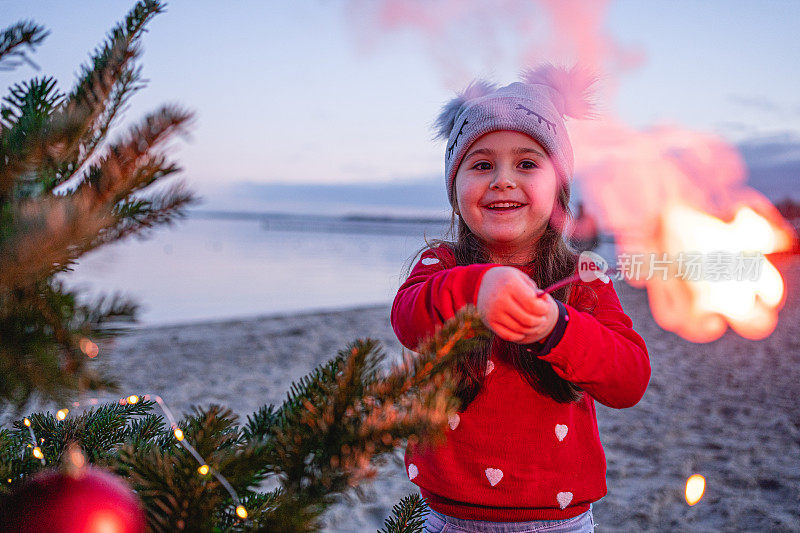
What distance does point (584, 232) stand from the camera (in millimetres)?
2531

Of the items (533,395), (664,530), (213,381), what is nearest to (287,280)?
(213,381)

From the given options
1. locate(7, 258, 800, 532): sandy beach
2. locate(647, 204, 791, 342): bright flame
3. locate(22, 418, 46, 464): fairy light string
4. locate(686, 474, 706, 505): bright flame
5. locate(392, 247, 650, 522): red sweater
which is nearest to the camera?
locate(22, 418, 46, 464): fairy light string

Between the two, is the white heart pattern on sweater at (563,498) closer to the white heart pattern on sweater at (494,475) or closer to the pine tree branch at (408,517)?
the white heart pattern on sweater at (494,475)

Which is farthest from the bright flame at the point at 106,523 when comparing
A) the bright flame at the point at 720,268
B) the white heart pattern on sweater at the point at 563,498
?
the white heart pattern on sweater at the point at 563,498

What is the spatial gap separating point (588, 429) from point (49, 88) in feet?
5.53

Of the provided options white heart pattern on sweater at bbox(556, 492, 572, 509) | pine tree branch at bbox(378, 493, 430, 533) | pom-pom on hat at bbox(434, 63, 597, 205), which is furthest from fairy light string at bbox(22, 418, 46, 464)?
pom-pom on hat at bbox(434, 63, 597, 205)

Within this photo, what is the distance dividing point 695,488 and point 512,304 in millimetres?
3322

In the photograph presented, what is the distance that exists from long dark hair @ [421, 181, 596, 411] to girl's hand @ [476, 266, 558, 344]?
1.18 ft

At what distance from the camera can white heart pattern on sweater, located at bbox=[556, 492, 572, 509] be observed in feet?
5.47

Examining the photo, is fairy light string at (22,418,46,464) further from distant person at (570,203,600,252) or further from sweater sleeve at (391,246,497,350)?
distant person at (570,203,600,252)

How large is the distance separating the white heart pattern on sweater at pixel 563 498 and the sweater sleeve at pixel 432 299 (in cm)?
65

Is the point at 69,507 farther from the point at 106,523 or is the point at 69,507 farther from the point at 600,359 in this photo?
the point at 600,359

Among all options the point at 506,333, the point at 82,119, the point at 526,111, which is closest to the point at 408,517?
the point at 506,333

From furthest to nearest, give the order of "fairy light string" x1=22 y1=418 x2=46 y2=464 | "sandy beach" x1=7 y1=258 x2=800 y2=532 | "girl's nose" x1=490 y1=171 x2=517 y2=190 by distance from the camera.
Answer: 1. "sandy beach" x1=7 y1=258 x2=800 y2=532
2. "girl's nose" x1=490 y1=171 x2=517 y2=190
3. "fairy light string" x1=22 y1=418 x2=46 y2=464
